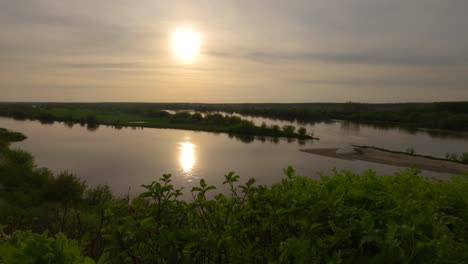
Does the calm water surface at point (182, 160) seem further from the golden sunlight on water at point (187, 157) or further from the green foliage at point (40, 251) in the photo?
the green foliage at point (40, 251)

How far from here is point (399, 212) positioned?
254 centimetres

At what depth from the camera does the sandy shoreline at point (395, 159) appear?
32.0 meters

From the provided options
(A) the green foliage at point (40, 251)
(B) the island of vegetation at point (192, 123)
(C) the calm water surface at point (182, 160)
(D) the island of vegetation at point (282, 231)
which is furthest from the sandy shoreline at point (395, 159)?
(A) the green foliage at point (40, 251)

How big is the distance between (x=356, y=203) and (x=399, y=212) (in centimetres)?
39

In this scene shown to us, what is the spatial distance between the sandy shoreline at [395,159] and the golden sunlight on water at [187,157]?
1541cm

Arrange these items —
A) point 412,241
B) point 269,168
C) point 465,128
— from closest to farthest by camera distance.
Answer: point 412,241 < point 269,168 < point 465,128

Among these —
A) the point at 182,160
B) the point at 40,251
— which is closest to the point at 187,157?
the point at 182,160

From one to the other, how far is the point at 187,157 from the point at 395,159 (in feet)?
79.7

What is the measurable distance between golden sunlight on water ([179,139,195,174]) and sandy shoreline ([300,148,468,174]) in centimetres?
1541

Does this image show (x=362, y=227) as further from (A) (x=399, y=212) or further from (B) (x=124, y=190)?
(B) (x=124, y=190)

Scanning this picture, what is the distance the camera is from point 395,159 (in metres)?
36.4

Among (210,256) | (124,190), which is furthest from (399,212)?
(124,190)

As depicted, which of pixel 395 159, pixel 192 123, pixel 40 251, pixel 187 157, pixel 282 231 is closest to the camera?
pixel 40 251

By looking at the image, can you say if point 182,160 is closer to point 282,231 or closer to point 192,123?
point 282,231
